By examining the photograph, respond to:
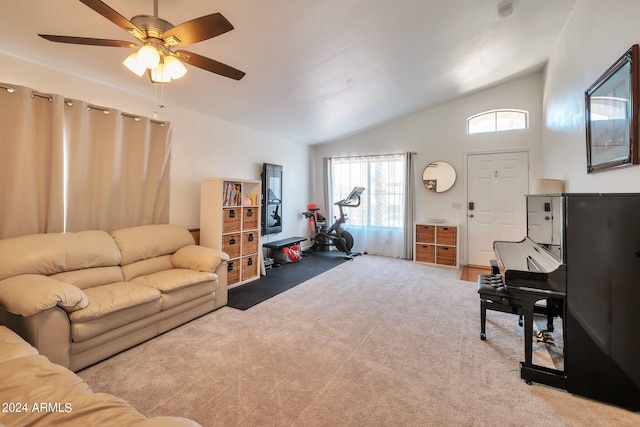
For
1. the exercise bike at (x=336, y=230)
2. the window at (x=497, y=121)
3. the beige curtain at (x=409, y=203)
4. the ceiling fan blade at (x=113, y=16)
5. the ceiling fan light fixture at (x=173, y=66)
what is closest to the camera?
the ceiling fan blade at (x=113, y=16)

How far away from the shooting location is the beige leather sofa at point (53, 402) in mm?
1020

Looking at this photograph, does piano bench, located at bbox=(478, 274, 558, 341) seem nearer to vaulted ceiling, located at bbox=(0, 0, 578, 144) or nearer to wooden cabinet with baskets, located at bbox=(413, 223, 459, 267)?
wooden cabinet with baskets, located at bbox=(413, 223, 459, 267)

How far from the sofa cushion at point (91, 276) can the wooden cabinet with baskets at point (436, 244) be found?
467 cm

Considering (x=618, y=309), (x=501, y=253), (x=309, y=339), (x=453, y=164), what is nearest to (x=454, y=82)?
(x=453, y=164)

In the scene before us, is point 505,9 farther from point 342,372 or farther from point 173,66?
point 342,372

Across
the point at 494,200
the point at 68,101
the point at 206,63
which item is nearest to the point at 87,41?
the point at 206,63

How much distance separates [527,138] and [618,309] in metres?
3.98

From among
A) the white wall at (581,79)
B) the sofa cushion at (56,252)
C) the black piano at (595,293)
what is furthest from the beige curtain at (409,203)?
the sofa cushion at (56,252)

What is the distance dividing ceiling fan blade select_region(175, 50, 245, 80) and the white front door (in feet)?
15.3

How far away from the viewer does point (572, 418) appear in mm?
1648

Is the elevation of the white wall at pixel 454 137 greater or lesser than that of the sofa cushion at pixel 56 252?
greater

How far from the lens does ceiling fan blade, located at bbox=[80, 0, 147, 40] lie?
1421 millimetres

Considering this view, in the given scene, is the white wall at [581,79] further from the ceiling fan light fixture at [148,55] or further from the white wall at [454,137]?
the ceiling fan light fixture at [148,55]

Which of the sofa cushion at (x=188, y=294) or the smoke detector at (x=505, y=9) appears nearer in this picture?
the sofa cushion at (x=188, y=294)
